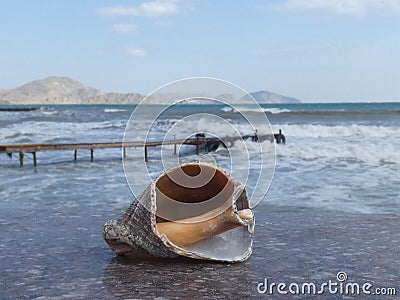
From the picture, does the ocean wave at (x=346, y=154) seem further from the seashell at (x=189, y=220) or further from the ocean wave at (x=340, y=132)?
the seashell at (x=189, y=220)

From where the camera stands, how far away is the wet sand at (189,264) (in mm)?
4770

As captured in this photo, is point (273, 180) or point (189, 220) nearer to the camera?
point (189, 220)

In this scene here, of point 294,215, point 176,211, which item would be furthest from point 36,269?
point 294,215

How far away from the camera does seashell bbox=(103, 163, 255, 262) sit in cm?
539

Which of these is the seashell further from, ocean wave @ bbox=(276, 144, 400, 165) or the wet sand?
ocean wave @ bbox=(276, 144, 400, 165)

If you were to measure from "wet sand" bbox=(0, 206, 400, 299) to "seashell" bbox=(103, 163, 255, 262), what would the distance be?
0.51 feet

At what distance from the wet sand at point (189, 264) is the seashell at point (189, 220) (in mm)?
157

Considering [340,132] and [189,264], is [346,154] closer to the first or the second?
[340,132]

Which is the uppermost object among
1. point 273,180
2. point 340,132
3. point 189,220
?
point 189,220

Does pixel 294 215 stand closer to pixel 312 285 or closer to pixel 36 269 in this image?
pixel 312 285

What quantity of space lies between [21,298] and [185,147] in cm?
2254

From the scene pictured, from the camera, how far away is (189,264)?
5.41m

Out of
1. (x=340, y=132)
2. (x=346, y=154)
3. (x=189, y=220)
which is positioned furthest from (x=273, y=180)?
(x=340, y=132)

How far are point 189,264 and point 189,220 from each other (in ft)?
1.56
